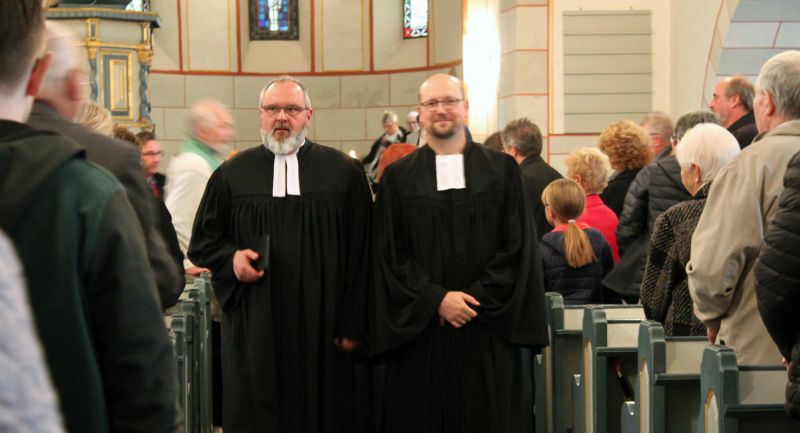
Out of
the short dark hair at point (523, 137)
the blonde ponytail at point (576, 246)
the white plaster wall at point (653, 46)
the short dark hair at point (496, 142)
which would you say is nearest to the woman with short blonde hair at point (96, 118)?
the blonde ponytail at point (576, 246)

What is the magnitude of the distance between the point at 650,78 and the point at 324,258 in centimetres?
716

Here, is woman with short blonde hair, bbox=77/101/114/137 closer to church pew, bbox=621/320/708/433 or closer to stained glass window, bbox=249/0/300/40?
church pew, bbox=621/320/708/433

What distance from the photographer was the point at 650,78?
11344 millimetres

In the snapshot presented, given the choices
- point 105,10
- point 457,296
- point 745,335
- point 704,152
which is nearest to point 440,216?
point 457,296

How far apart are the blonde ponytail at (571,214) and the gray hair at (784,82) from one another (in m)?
2.08

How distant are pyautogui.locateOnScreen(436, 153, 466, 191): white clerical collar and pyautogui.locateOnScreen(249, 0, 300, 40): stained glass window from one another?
14.4 meters

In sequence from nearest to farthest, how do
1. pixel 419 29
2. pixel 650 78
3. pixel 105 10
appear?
pixel 650 78, pixel 105 10, pixel 419 29

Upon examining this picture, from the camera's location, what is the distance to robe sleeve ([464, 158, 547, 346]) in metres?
4.65

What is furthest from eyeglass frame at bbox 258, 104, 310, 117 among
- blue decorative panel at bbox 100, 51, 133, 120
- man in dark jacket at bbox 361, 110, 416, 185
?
blue decorative panel at bbox 100, 51, 133, 120

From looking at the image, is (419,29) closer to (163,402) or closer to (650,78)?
(650,78)

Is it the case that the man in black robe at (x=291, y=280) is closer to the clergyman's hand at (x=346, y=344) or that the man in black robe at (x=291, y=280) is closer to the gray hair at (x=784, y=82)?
the clergyman's hand at (x=346, y=344)

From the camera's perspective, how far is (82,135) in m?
2.59

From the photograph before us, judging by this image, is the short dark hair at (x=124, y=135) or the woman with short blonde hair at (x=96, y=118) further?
the short dark hair at (x=124, y=135)

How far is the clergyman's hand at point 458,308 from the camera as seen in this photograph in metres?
4.60
